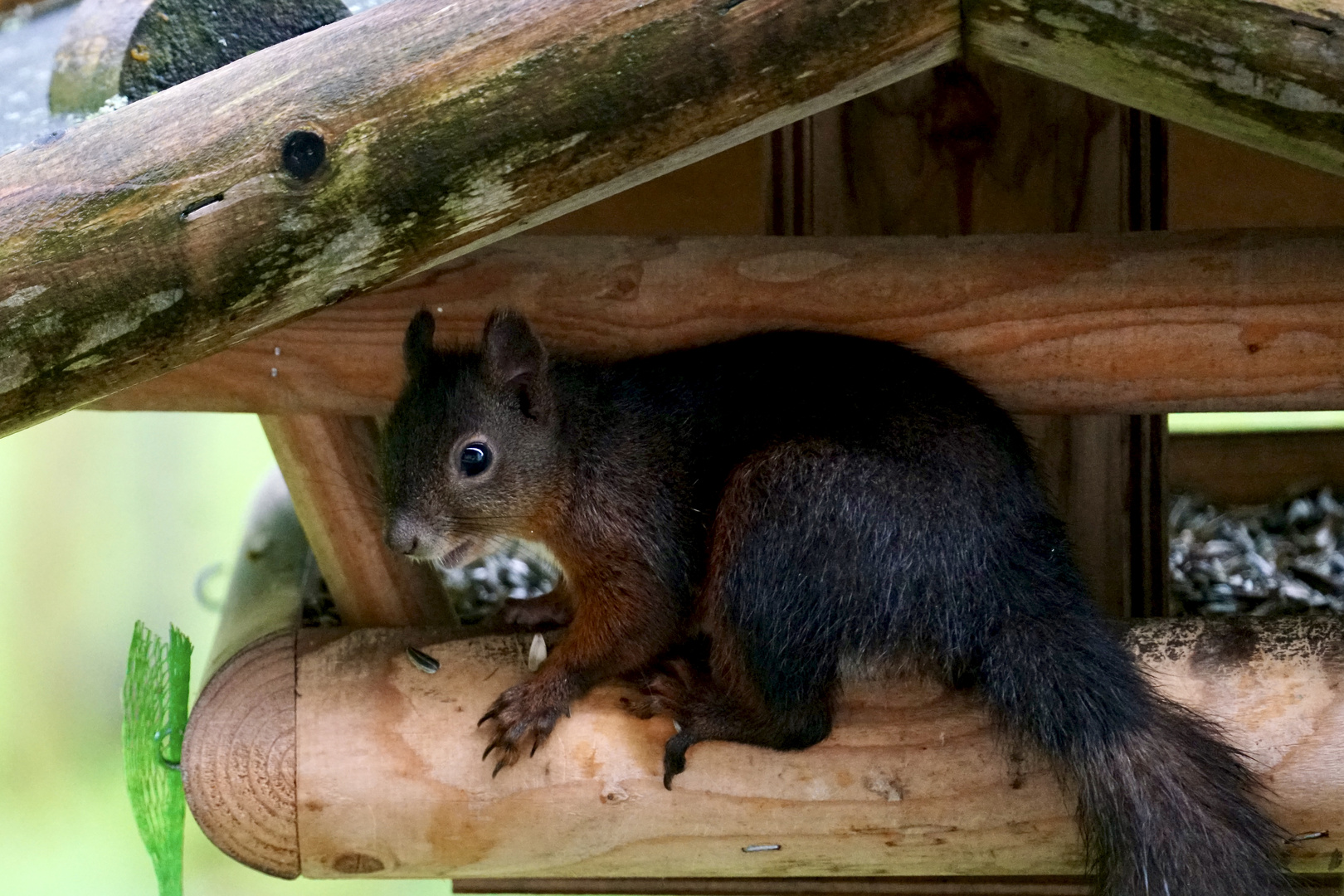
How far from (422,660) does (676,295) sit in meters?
0.75

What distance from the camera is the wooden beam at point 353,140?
1.38 m

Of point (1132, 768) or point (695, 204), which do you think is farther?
point (695, 204)

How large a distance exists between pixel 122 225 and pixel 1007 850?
156 cm

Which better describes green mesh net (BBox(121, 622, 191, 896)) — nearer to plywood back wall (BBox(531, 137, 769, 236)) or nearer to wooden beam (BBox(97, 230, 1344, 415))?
wooden beam (BBox(97, 230, 1344, 415))

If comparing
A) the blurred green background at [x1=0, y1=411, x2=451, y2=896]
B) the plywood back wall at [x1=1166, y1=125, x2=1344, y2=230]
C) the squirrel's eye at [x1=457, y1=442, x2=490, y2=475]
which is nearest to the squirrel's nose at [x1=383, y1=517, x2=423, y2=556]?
the squirrel's eye at [x1=457, y1=442, x2=490, y2=475]

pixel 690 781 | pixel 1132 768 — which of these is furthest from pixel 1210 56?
pixel 690 781

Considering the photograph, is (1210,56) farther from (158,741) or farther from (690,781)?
(158,741)

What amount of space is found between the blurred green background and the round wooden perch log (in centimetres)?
208

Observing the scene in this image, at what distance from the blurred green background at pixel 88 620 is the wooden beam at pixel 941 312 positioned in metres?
2.16

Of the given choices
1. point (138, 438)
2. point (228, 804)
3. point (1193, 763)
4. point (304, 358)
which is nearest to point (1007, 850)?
point (1193, 763)

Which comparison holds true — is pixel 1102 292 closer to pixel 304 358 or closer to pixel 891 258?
pixel 891 258

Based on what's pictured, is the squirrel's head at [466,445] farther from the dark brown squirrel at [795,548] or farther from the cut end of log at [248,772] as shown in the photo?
the cut end of log at [248,772]

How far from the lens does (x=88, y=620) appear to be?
440cm

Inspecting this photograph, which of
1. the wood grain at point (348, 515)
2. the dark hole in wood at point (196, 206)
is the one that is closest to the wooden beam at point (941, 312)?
the wood grain at point (348, 515)
